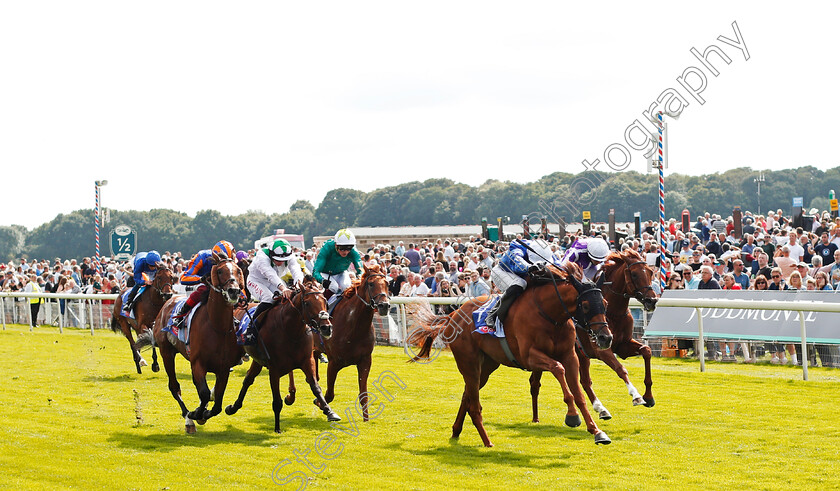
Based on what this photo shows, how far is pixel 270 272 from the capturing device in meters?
8.43

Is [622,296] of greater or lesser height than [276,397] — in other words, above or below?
→ above

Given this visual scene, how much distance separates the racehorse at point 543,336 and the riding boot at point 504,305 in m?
0.05

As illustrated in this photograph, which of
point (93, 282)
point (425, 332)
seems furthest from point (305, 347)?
point (93, 282)

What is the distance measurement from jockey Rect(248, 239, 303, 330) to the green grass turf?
117cm

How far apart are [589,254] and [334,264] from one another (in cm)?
258

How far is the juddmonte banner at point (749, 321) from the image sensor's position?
10.6m

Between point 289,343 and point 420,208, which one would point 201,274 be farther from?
point 420,208

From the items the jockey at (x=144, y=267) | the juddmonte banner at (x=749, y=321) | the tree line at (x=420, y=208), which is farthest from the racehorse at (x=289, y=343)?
the tree line at (x=420, y=208)

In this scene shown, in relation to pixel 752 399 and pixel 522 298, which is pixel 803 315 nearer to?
pixel 752 399

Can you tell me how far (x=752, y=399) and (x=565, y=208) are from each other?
385cm

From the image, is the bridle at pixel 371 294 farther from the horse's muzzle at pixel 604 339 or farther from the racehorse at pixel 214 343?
the horse's muzzle at pixel 604 339

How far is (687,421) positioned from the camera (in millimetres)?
8039

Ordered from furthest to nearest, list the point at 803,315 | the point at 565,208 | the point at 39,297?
the point at 39,297 → the point at 565,208 → the point at 803,315

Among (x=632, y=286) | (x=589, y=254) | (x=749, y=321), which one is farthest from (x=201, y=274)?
(x=749, y=321)
